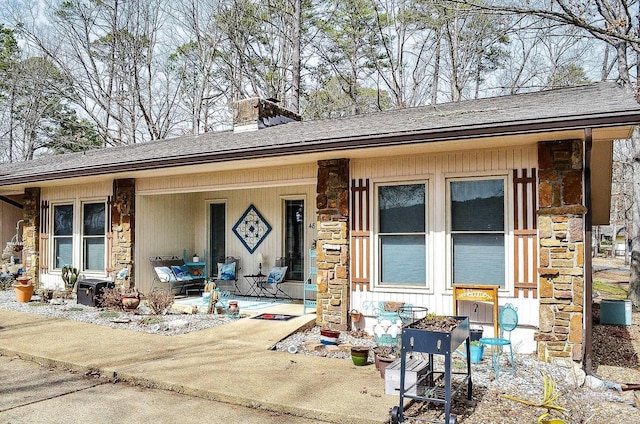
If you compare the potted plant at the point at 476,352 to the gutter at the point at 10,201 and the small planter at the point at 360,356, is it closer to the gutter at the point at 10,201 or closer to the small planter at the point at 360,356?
the small planter at the point at 360,356

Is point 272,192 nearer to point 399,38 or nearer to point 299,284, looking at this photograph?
point 299,284

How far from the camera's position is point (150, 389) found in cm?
487

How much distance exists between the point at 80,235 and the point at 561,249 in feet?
31.6

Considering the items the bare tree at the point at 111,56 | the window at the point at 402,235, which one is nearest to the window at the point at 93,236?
the window at the point at 402,235

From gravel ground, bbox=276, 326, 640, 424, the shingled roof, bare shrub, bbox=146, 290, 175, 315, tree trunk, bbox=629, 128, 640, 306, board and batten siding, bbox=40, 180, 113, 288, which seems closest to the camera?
gravel ground, bbox=276, 326, 640, 424

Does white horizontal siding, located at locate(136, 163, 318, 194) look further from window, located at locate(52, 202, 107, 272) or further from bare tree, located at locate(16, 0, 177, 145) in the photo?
bare tree, located at locate(16, 0, 177, 145)

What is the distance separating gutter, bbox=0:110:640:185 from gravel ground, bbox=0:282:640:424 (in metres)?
2.59

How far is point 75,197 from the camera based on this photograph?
10992 millimetres

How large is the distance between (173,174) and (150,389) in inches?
207

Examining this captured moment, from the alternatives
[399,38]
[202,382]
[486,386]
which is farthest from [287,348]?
[399,38]

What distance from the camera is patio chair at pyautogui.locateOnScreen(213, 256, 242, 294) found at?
34.2ft

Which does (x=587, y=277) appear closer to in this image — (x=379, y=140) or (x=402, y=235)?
(x=402, y=235)

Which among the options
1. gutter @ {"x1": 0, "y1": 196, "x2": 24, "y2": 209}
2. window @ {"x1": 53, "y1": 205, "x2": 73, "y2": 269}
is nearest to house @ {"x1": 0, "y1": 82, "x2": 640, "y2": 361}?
window @ {"x1": 53, "y1": 205, "x2": 73, "y2": 269}

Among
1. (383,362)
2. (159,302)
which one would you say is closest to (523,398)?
(383,362)
